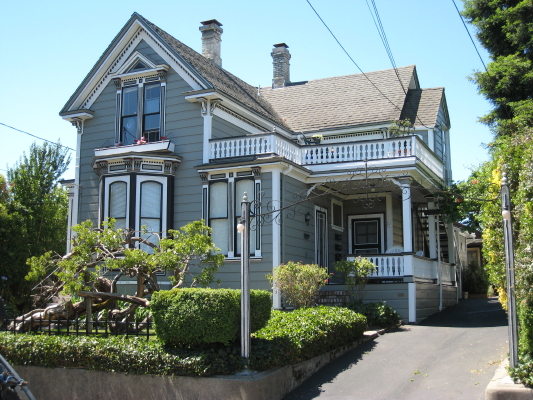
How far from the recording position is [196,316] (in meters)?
9.47

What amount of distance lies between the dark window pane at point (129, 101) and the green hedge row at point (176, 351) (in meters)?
9.22

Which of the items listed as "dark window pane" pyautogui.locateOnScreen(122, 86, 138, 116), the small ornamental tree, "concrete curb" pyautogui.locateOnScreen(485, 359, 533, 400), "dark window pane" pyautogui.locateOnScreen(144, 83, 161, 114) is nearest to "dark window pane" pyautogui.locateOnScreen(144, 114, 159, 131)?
"dark window pane" pyautogui.locateOnScreen(144, 83, 161, 114)

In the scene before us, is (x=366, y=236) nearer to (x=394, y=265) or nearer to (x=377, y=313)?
(x=394, y=265)

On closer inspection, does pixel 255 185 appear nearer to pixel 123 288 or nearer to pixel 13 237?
pixel 123 288

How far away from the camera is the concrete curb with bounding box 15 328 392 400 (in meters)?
9.28

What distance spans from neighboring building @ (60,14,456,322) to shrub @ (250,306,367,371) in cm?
332

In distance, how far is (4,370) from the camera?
5.98 m

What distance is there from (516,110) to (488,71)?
177 centimetres

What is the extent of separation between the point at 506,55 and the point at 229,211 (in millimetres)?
10521

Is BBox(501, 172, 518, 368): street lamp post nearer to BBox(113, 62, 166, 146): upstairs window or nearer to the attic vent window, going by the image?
BBox(113, 62, 166, 146): upstairs window

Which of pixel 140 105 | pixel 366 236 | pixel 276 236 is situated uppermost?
pixel 140 105

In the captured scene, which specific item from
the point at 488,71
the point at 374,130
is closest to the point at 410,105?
the point at 374,130

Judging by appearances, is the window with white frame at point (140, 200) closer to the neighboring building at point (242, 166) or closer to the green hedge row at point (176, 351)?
the neighboring building at point (242, 166)

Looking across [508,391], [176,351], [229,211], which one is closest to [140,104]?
[229,211]
